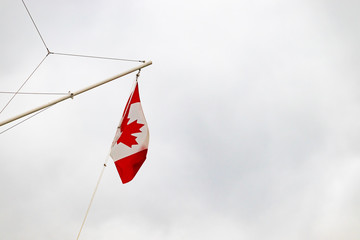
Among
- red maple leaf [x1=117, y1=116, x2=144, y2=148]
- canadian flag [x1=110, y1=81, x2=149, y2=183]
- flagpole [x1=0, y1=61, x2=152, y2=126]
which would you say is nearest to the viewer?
flagpole [x1=0, y1=61, x2=152, y2=126]

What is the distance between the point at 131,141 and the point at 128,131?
1.69ft

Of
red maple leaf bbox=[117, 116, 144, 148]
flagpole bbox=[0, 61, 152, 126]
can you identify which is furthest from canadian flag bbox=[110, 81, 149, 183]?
flagpole bbox=[0, 61, 152, 126]

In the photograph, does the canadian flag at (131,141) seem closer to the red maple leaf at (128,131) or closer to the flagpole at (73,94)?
the red maple leaf at (128,131)

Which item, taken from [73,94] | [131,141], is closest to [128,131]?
[131,141]

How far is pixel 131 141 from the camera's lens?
506 inches

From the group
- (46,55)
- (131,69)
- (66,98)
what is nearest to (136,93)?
(131,69)

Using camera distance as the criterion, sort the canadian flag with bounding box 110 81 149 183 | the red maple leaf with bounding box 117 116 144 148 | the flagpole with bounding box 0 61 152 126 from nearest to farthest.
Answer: the flagpole with bounding box 0 61 152 126, the canadian flag with bounding box 110 81 149 183, the red maple leaf with bounding box 117 116 144 148

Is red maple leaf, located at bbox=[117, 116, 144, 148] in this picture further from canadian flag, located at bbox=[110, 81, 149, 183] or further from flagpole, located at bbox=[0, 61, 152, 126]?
flagpole, located at bbox=[0, 61, 152, 126]

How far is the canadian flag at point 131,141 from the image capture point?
12.5m

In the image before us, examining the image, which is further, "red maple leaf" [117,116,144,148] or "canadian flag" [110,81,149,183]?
"red maple leaf" [117,116,144,148]

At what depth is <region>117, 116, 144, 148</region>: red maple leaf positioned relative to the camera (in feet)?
41.4

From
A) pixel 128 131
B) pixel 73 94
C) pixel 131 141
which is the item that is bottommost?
pixel 131 141

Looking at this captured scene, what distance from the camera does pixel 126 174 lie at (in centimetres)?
1244

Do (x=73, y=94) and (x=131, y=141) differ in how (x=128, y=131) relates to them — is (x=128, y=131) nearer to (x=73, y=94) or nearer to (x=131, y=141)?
(x=131, y=141)
